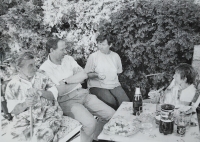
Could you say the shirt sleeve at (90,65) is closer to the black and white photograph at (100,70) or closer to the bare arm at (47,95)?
the black and white photograph at (100,70)

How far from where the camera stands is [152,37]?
2867 mm

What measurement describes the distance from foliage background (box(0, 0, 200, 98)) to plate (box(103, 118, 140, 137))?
1.40m

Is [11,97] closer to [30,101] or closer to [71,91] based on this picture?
[30,101]

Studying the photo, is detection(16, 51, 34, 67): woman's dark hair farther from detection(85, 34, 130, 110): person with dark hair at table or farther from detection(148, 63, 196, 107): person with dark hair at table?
detection(148, 63, 196, 107): person with dark hair at table

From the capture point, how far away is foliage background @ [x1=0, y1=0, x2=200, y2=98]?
2707 mm

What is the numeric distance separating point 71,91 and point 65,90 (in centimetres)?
8

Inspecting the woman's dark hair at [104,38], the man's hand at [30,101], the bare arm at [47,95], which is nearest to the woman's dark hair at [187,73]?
the woman's dark hair at [104,38]

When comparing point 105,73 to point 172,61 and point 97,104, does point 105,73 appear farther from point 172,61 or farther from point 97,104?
point 172,61

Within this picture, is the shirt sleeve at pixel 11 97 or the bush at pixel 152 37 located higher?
the bush at pixel 152 37

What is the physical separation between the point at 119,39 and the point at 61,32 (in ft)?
2.70

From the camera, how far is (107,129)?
5.37 ft

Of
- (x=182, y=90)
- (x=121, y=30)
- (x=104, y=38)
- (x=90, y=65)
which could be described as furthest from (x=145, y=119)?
(x=121, y=30)

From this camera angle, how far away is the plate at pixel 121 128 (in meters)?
1.59

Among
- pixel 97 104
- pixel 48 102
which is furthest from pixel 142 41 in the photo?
pixel 48 102
